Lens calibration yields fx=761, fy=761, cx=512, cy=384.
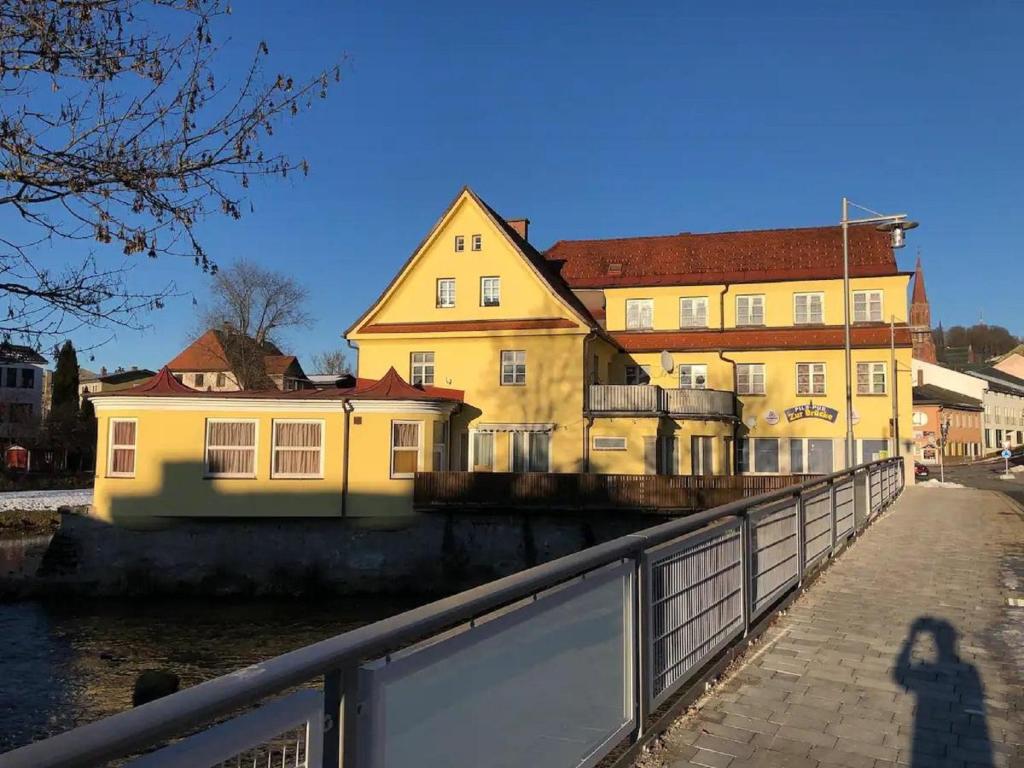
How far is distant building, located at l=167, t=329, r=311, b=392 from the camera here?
2045 inches

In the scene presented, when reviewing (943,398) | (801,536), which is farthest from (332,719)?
(943,398)

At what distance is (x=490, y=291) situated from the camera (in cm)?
3266

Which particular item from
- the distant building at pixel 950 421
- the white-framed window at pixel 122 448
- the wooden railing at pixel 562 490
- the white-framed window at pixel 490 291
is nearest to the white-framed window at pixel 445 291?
the white-framed window at pixel 490 291

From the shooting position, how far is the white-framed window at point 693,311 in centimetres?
3753

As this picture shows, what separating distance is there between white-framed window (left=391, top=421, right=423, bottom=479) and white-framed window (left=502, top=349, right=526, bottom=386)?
22.5 feet

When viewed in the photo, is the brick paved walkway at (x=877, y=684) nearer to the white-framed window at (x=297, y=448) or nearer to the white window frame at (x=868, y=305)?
the white-framed window at (x=297, y=448)

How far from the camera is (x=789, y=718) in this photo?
477cm

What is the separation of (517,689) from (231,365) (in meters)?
53.0

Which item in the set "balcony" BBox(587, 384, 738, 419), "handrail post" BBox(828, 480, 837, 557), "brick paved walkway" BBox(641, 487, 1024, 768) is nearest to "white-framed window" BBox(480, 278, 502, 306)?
"balcony" BBox(587, 384, 738, 419)

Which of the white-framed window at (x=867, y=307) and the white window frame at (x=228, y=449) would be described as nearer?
the white window frame at (x=228, y=449)

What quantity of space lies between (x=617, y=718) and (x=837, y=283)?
1393 inches

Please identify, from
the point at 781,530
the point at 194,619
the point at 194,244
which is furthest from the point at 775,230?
the point at 194,244

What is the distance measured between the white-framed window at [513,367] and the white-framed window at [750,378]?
11.0 m

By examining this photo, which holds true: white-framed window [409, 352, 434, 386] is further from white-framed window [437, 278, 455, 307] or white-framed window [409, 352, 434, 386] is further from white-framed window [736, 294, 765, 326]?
white-framed window [736, 294, 765, 326]
